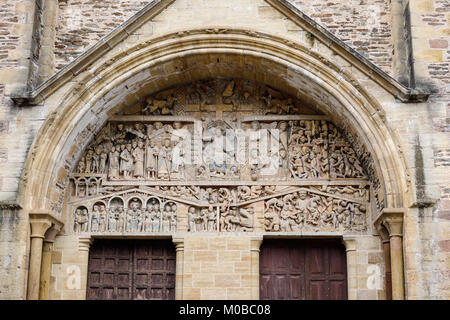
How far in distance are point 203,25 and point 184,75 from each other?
37.5 inches

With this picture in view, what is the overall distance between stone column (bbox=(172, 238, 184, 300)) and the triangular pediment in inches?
118

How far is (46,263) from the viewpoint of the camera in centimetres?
1188

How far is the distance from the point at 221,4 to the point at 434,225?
464 centimetres

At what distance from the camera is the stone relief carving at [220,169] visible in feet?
40.7

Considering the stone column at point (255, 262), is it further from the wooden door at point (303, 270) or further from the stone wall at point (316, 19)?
the stone wall at point (316, 19)

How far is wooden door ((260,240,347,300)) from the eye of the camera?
40.2 ft

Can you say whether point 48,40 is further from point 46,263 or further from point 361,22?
point 361,22

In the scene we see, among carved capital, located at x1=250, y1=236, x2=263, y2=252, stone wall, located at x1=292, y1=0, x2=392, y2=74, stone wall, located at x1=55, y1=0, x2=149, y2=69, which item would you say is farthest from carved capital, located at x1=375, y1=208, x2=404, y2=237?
stone wall, located at x1=55, y1=0, x2=149, y2=69

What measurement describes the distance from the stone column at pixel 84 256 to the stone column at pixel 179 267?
1.34 meters

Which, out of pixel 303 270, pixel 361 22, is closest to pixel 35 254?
pixel 303 270

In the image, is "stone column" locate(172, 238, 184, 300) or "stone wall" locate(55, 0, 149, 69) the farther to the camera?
"stone wall" locate(55, 0, 149, 69)

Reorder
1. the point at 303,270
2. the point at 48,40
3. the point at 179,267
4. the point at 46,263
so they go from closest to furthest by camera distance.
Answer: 1. the point at 46,263
2. the point at 179,267
3. the point at 303,270
4. the point at 48,40

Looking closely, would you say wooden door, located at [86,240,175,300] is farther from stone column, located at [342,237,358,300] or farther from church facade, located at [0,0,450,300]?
stone column, located at [342,237,358,300]

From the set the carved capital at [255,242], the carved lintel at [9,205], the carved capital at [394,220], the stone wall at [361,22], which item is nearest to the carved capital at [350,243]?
the carved capital at [394,220]
